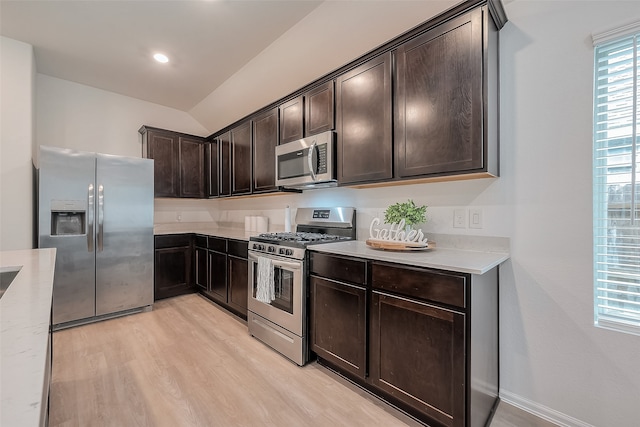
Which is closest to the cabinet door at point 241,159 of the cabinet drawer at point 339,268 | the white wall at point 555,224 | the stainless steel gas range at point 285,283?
the stainless steel gas range at point 285,283

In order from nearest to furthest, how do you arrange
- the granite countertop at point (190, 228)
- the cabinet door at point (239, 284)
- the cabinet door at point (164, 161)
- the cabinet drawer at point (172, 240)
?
the cabinet door at point (239, 284) < the cabinet drawer at point (172, 240) < the cabinet door at point (164, 161) < the granite countertop at point (190, 228)

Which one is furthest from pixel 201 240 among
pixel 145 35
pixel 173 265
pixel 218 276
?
pixel 145 35

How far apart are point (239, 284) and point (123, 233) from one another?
1464 mm

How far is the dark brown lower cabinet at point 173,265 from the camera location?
3.68 m

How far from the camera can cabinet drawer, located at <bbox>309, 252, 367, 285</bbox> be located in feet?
6.10

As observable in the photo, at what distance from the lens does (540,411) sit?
1.69 m

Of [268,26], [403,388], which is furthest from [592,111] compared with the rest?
[268,26]

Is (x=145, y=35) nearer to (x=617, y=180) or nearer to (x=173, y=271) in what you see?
(x=173, y=271)

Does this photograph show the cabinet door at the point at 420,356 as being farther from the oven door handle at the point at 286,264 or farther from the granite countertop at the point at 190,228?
the granite countertop at the point at 190,228

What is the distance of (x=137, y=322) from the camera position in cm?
306

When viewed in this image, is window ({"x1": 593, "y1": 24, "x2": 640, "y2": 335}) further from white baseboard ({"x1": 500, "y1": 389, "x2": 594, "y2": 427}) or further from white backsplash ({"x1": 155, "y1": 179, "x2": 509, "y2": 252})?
white baseboard ({"x1": 500, "y1": 389, "x2": 594, "y2": 427})

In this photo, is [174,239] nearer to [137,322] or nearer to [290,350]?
[137,322]

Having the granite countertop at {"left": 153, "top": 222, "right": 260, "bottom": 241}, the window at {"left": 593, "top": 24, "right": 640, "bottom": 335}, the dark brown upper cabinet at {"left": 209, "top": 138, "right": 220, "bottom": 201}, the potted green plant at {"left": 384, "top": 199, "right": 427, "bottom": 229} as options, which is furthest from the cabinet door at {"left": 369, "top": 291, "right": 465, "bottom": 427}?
the dark brown upper cabinet at {"left": 209, "top": 138, "right": 220, "bottom": 201}

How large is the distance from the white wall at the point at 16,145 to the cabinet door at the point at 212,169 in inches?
76.2
